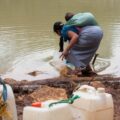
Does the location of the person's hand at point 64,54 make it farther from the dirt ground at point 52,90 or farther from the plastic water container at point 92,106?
the plastic water container at point 92,106

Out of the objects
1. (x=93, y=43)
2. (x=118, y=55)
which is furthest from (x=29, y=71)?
(x=118, y=55)

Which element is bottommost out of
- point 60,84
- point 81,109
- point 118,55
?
point 118,55

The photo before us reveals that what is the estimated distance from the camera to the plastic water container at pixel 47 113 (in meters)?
3.08

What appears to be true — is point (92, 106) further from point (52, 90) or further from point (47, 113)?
point (52, 90)

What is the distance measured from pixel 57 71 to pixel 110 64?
106 cm

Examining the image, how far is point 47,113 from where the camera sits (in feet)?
10.1

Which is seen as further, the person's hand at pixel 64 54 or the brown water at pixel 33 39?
the brown water at pixel 33 39

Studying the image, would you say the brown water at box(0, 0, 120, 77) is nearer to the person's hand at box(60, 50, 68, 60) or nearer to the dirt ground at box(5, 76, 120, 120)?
the person's hand at box(60, 50, 68, 60)

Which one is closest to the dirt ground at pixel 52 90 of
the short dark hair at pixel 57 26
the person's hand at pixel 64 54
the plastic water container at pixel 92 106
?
the plastic water container at pixel 92 106

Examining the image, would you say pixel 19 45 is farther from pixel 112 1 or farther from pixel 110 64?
pixel 112 1

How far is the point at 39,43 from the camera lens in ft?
31.9

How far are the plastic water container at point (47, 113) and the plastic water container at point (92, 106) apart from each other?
7.7 inches

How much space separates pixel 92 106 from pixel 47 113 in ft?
1.27

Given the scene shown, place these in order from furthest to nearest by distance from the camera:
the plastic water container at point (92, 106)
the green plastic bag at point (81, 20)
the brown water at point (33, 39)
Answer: the brown water at point (33, 39)
the green plastic bag at point (81, 20)
the plastic water container at point (92, 106)
